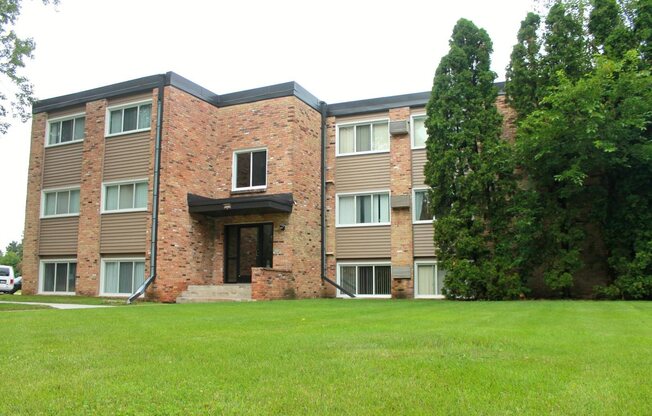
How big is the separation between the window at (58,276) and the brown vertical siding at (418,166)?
40.1ft

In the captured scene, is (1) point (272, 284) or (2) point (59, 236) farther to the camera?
(2) point (59, 236)

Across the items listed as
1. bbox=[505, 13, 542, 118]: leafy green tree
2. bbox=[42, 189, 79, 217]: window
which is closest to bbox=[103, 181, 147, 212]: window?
bbox=[42, 189, 79, 217]: window

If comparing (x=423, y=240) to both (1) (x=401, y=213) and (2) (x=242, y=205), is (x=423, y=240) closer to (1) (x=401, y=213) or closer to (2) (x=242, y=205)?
(1) (x=401, y=213)

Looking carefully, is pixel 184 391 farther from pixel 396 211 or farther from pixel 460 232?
pixel 396 211

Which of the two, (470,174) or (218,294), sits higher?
(470,174)

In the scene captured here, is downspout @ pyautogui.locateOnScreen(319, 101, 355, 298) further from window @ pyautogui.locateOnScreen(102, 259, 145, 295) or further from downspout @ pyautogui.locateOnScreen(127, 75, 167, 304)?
window @ pyautogui.locateOnScreen(102, 259, 145, 295)

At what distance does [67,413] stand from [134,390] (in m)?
0.57

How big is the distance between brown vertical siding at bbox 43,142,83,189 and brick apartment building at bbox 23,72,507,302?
5cm

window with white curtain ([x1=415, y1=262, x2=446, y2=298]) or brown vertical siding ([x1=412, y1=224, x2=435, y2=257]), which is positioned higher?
brown vertical siding ([x1=412, y1=224, x2=435, y2=257])

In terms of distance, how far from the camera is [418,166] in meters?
19.8

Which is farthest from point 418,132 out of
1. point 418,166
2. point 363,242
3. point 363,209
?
point 363,242

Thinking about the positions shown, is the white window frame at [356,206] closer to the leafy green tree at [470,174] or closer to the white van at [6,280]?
the leafy green tree at [470,174]

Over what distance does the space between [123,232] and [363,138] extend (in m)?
8.88

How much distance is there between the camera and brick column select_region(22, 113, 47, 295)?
21.0 metres
